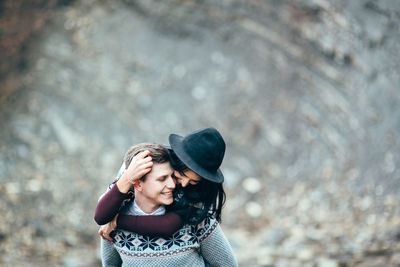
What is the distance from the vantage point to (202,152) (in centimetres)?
233

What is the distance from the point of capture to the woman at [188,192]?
2332mm

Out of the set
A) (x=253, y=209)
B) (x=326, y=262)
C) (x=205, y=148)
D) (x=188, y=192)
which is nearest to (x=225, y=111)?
(x=253, y=209)

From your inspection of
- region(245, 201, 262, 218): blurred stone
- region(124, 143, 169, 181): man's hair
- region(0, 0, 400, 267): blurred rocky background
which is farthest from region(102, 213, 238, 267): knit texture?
region(245, 201, 262, 218): blurred stone

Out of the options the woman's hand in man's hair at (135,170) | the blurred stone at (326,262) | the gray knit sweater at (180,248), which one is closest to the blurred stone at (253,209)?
the blurred stone at (326,262)

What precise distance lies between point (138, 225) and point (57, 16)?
Result: 8.89m

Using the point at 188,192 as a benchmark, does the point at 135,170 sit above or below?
above

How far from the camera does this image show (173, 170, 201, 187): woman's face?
2.37 meters

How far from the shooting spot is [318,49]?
9.24 metres

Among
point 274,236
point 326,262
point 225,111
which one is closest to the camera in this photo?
point 326,262

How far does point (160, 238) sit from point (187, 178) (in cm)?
36

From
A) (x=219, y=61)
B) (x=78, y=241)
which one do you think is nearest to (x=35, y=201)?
(x=78, y=241)

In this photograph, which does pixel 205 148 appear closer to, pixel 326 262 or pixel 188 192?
pixel 188 192

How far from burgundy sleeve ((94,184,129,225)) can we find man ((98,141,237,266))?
0.02 m

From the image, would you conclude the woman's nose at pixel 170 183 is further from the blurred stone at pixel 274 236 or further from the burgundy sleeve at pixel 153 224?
the blurred stone at pixel 274 236
